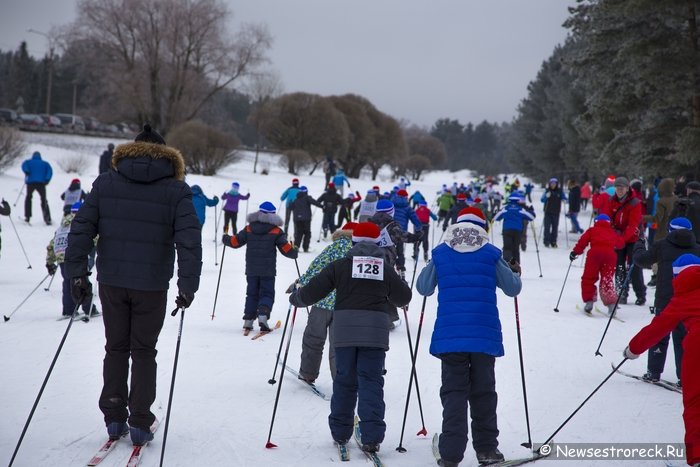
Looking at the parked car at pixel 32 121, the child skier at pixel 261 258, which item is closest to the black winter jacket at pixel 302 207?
the child skier at pixel 261 258

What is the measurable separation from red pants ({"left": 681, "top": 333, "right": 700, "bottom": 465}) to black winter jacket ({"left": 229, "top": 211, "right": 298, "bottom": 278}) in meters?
5.03

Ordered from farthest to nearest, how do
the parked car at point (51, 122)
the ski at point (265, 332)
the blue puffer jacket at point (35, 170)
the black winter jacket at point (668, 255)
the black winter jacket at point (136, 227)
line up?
the parked car at point (51, 122) → the blue puffer jacket at point (35, 170) → the ski at point (265, 332) → the black winter jacket at point (668, 255) → the black winter jacket at point (136, 227)

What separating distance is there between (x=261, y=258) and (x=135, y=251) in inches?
162

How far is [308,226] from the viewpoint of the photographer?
16.4 meters

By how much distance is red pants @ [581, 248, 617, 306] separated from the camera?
1013cm

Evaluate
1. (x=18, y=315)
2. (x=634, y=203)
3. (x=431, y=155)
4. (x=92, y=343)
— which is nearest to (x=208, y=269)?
(x=18, y=315)

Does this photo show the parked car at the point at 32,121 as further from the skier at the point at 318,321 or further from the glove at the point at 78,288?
the glove at the point at 78,288

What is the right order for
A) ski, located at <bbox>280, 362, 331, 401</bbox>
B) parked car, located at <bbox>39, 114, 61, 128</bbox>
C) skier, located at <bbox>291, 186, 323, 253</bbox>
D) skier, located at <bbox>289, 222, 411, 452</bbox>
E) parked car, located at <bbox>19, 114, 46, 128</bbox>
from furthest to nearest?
parked car, located at <bbox>39, 114, 61, 128</bbox> → parked car, located at <bbox>19, 114, 46, 128</bbox> → skier, located at <bbox>291, 186, 323, 253</bbox> → ski, located at <bbox>280, 362, 331, 401</bbox> → skier, located at <bbox>289, 222, 411, 452</bbox>

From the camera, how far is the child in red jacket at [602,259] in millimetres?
10070

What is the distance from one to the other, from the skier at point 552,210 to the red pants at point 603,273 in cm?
892

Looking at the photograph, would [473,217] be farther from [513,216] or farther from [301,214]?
[301,214]

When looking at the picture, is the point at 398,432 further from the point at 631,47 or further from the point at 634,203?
the point at 631,47

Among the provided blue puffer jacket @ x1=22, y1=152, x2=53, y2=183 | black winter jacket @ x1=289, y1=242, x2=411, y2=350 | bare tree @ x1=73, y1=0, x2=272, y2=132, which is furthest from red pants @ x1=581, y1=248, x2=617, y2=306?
bare tree @ x1=73, y1=0, x2=272, y2=132

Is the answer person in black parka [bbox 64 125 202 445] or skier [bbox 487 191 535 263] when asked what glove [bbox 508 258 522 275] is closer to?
person in black parka [bbox 64 125 202 445]
